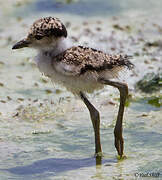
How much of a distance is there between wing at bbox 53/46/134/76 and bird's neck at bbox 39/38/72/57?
0.04 m

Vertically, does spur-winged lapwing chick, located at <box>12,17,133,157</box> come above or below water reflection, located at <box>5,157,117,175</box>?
above

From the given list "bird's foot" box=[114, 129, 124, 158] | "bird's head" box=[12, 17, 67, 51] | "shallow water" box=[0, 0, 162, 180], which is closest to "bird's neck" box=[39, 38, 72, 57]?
"bird's head" box=[12, 17, 67, 51]

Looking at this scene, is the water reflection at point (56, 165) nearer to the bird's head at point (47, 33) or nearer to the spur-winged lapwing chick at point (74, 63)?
the spur-winged lapwing chick at point (74, 63)

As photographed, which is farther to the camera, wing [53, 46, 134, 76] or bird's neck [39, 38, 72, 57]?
bird's neck [39, 38, 72, 57]

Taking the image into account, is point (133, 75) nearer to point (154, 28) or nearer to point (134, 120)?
point (134, 120)

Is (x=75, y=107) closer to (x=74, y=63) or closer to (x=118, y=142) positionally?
(x=118, y=142)

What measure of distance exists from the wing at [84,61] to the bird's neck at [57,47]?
0.04 m

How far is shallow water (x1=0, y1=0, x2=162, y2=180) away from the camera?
15.8 ft

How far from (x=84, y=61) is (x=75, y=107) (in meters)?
2.06

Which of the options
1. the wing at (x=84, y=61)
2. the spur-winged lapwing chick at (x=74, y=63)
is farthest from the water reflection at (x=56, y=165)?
the wing at (x=84, y=61)

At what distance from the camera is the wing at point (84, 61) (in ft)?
15.1

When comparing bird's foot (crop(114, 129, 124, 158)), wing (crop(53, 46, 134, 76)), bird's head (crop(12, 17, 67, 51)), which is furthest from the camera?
bird's foot (crop(114, 129, 124, 158))

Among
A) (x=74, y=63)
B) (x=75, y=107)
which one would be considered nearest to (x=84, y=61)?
(x=74, y=63)

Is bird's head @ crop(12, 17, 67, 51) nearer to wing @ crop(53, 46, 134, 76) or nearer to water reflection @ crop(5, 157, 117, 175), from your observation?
wing @ crop(53, 46, 134, 76)
